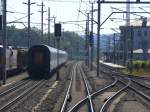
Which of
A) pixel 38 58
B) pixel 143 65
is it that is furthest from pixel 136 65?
pixel 38 58

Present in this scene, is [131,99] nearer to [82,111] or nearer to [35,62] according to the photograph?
[82,111]

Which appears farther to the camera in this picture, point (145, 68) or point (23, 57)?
point (145, 68)

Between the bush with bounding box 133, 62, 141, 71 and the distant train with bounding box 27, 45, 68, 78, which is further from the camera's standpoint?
the bush with bounding box 133, 62, 141, 71

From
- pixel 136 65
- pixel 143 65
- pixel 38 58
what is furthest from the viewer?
pixel 136 65

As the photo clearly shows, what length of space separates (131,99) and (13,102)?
6268 mm

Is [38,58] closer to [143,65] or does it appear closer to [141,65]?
[143,65]

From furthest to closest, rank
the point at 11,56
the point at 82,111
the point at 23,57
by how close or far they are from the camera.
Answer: the point at 23,57, the point at 11,56, the point at 82,111

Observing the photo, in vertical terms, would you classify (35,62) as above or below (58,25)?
below

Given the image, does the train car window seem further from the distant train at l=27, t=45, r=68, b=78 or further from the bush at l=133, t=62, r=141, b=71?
the bush at l=133, t=62, r=141, b=71

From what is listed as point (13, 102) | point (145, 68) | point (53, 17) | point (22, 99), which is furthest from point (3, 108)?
point (53, 17)

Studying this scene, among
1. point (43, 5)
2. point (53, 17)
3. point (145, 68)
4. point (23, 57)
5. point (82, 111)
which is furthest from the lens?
point (53, 17)

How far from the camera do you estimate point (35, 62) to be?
45125 millimetres

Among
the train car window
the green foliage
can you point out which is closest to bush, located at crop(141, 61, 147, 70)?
the green foliage

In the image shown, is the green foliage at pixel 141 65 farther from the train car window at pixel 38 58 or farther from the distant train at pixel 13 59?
the train car window at pixel 38 58
